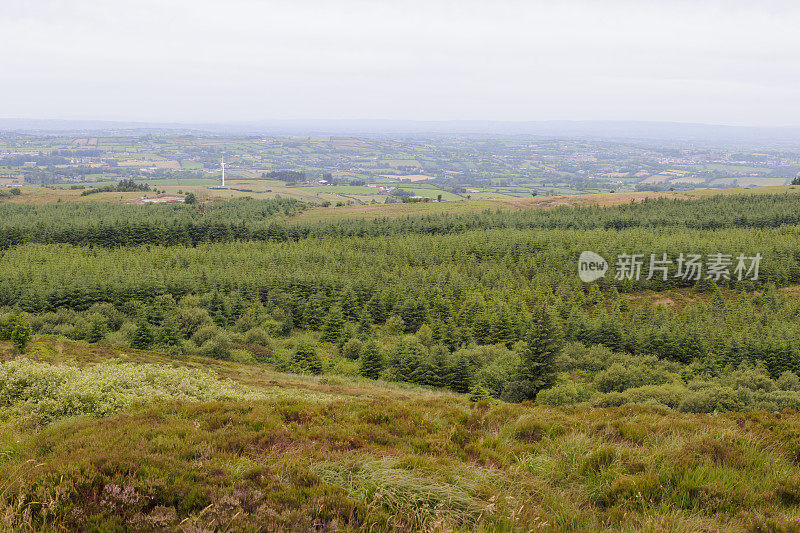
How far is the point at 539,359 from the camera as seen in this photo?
37562mm

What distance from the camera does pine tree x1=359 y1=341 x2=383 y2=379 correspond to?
45.7 metres

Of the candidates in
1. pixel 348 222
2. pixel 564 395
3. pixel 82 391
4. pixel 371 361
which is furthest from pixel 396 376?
pixel 348 222

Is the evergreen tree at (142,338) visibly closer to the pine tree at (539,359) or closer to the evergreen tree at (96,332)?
the evergreen tree at (96,332)

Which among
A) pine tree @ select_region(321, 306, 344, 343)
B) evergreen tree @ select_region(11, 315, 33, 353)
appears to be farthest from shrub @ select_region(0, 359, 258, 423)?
pine tree @ select_region(321, 306, 344, 343)

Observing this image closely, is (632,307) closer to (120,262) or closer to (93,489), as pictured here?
(93,489)

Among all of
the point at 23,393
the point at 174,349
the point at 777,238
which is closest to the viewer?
the point at 23,393

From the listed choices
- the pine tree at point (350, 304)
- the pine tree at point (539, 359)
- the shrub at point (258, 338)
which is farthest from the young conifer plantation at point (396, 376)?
the pine tree at point (350, 304)

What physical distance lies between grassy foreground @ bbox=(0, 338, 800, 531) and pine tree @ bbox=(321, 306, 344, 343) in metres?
50.2

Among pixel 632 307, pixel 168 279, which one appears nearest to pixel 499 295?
pixel 632 307

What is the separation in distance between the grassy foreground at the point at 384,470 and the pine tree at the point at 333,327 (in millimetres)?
50222

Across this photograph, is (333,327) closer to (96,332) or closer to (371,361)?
(371,361)

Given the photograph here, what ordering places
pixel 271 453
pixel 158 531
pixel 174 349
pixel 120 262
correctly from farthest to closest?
pixel 120 262 < pixel 174 349 < pixel 271 453 < pixel 158 531

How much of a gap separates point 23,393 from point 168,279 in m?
61.9

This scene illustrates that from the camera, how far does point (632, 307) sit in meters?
70.5
